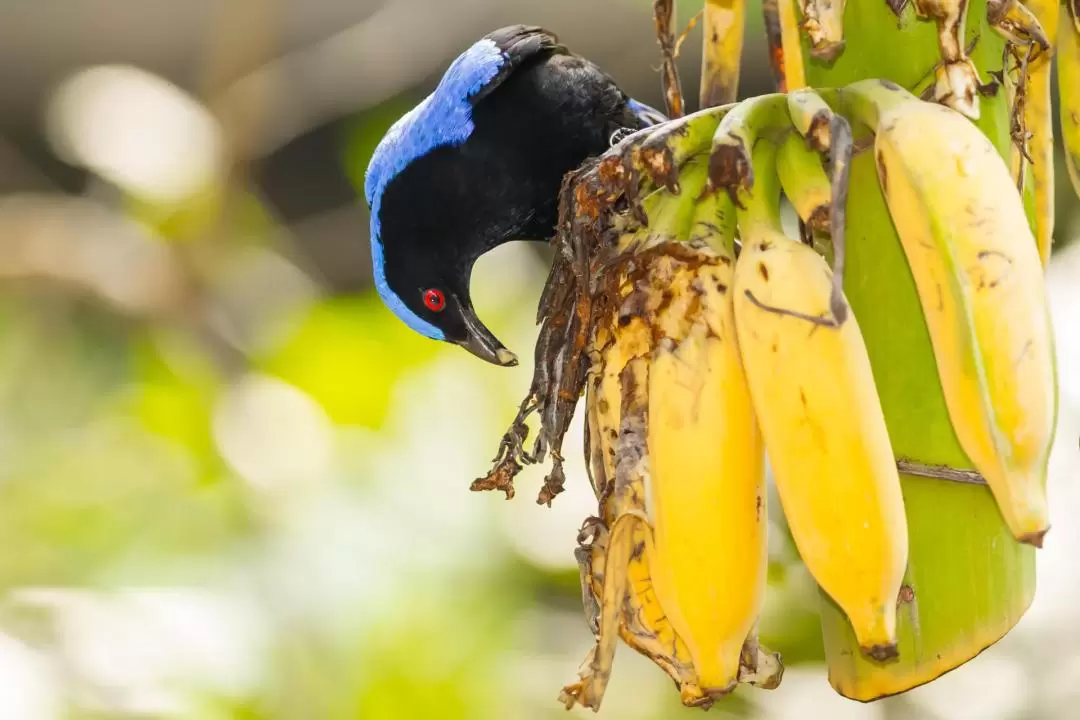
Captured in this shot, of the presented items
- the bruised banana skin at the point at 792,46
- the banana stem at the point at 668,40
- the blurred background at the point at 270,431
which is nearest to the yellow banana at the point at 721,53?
the banana stem at the point at 668,40

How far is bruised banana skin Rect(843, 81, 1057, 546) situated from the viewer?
0.72 meters

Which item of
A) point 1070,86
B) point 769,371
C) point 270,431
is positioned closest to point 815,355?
point 769,371

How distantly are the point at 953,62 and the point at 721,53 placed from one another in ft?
1.24

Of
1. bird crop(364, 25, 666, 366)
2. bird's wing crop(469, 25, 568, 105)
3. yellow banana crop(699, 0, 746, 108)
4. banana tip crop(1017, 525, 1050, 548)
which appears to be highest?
yellow banana crop(699, 0, 746, 108)

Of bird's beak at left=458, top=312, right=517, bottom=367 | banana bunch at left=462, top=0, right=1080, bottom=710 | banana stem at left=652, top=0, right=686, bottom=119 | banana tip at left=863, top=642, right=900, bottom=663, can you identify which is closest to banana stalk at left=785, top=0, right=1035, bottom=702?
banana bunch at left=462, top=0, right=1080, bottom=710

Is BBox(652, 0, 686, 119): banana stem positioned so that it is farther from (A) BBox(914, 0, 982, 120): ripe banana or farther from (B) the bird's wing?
(B) the bird's wing

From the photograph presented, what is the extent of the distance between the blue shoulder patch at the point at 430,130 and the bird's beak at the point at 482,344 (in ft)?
0.19

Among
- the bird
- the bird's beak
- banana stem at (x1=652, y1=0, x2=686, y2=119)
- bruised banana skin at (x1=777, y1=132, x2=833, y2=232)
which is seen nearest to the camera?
bruised banana skin at (x1=777, y1=132, x2=833, y2=232)

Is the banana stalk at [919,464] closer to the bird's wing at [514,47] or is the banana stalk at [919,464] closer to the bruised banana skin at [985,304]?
the bruised banana skin at [985,304]

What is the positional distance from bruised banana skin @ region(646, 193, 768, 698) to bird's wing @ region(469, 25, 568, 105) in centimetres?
138

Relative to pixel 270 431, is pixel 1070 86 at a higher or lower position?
higher

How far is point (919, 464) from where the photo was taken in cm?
88

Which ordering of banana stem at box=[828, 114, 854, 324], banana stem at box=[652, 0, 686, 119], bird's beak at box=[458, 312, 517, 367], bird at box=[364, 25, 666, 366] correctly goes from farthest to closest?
bird at box=[364, 25, 666, 366]
bird's beak at box=[458, 312, 517, 367]
banana stem at box=[652, 0, 686, 119]
banana stem at box=[828, 114, 854, 324]

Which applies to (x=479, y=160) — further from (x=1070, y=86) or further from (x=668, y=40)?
(x=1070, y=86)
